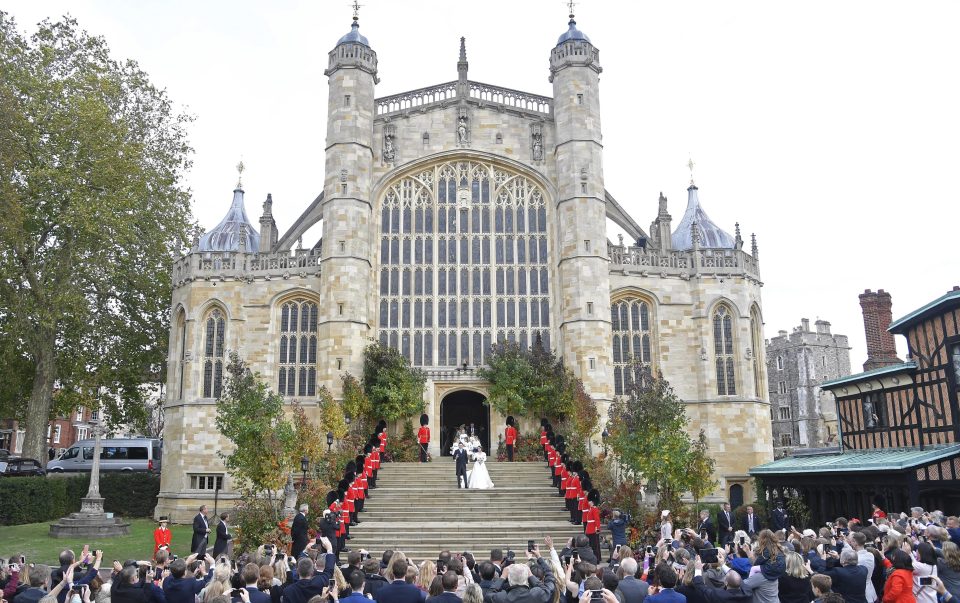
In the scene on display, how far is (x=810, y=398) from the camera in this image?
2349 inches

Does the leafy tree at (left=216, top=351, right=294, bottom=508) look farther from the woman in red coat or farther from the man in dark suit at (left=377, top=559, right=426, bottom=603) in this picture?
the woman in red coat

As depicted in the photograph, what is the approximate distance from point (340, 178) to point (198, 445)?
11698mm

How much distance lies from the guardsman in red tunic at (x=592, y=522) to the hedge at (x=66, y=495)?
19284mm

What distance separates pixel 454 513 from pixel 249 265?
593 inches

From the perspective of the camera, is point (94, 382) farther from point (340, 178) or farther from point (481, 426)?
point (481, 426)

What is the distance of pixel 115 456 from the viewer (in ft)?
120

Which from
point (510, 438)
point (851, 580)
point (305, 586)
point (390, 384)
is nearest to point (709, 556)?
point (851, 580)

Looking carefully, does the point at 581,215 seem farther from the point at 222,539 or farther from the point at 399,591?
the point at 399,591

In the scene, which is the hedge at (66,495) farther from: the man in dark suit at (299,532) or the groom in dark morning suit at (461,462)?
the man in dark suit at (299,532)

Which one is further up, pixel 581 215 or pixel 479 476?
pixel 581 215

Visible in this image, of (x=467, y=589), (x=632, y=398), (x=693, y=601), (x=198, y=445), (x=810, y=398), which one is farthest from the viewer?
(x=810, y=398)

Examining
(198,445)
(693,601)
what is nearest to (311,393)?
(198,445)

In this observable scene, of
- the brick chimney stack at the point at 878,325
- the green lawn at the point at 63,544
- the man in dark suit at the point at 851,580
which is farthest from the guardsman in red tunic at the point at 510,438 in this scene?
the man in dark suit at the point at 851,580

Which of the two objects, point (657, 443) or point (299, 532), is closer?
point (299, 532)
